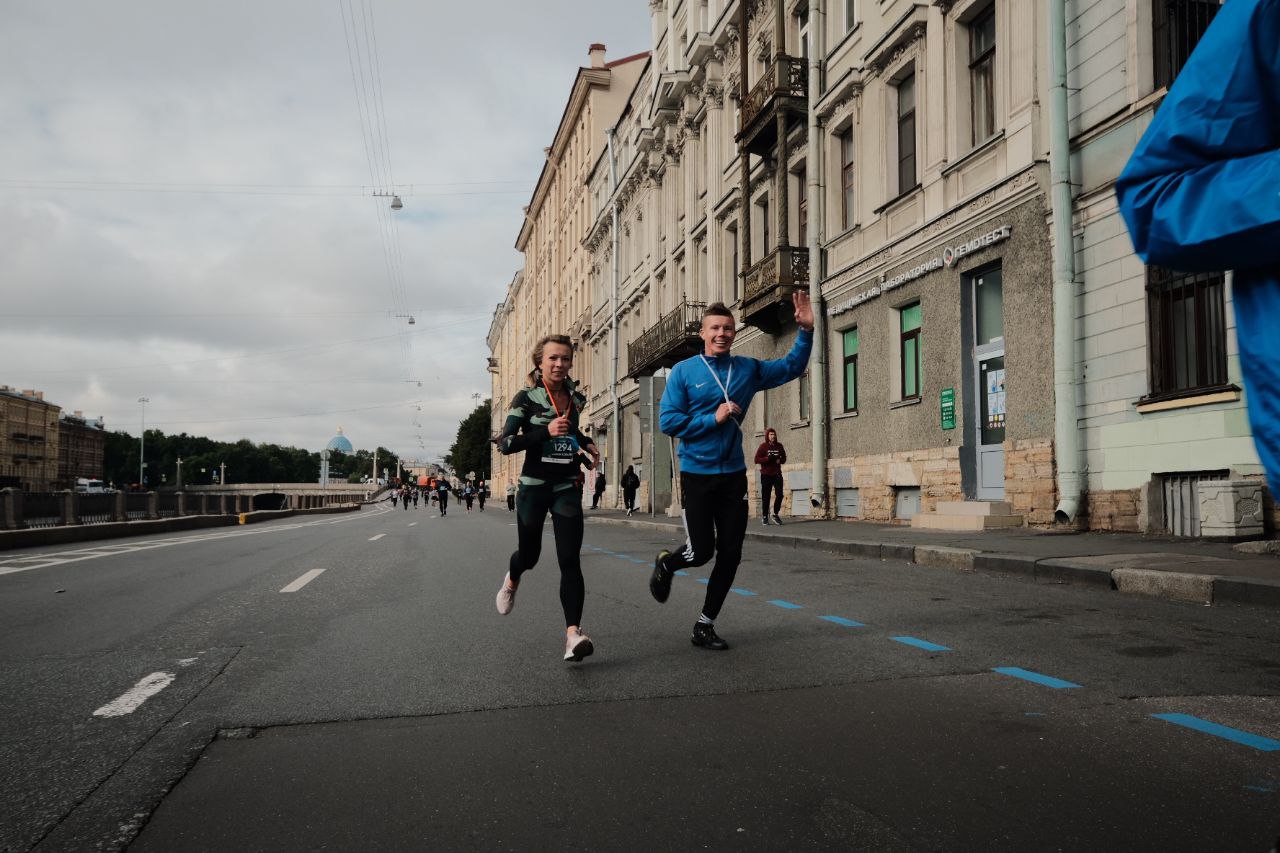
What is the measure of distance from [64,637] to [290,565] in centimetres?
557

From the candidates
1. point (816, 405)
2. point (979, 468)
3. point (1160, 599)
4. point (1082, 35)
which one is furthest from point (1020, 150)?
point (1160, 599)

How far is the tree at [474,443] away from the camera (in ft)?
372

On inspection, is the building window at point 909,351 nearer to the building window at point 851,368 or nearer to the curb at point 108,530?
the building window at point 851,368

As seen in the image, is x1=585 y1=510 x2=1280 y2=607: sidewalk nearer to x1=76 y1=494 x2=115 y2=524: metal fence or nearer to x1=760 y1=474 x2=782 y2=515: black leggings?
x1=760 y1=474 x2=782 y2=515: black leggings

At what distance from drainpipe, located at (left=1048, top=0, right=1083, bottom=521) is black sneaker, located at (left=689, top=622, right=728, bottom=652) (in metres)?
8.81

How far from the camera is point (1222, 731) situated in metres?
3.47

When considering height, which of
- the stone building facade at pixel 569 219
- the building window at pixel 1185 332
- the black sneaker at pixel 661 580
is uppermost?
the stone building facade at pixel 569 219

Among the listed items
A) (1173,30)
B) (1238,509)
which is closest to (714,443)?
(1238,509)

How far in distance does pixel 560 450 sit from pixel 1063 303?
9726 millimetres

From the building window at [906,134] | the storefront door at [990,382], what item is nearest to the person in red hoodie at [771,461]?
the storefront door at [990,382]

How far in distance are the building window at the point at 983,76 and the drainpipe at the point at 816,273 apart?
5097mm

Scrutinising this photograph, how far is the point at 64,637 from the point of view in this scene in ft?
20.1

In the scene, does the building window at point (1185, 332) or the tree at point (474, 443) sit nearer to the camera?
the building window at point (1185, 332)

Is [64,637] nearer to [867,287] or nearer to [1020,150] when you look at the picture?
[1020,150]
